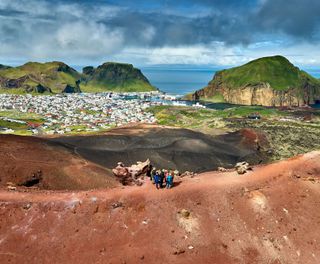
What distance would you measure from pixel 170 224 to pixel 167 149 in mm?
53784

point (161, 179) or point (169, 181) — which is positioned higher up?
point (161, 179)

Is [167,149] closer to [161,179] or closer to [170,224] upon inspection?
[161,179]

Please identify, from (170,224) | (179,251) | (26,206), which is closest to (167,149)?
(170,224)

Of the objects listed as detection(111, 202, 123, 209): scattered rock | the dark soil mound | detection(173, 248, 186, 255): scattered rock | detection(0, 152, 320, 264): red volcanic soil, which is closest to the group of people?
detection(0, 152, 320, 264): red volcanic soil

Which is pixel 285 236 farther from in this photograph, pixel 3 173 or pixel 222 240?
pixel 3 173

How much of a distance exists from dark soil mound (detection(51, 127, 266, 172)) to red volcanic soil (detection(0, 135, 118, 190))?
33.8 ft

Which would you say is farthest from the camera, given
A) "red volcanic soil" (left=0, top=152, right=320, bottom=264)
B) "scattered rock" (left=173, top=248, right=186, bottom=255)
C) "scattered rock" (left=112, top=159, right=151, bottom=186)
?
"scattered rock" (left=112, top=159, right=151, bottom=186)

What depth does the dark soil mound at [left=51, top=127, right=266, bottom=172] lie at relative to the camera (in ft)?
246

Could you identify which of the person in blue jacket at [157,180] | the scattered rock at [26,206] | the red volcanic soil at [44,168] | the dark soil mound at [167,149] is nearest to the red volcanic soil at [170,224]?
the scattered rock at [26,206]

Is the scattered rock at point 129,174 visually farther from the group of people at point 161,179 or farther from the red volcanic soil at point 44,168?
the red volcanic soil at point 44,168

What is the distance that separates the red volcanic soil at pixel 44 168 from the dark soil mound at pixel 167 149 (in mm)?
10290

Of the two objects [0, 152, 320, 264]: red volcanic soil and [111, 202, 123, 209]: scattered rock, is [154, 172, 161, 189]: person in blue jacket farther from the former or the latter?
[111, 202, 123, 209]: scattered rock

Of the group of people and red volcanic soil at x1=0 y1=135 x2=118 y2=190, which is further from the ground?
the group of people

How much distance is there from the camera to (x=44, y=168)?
49.2 meters
